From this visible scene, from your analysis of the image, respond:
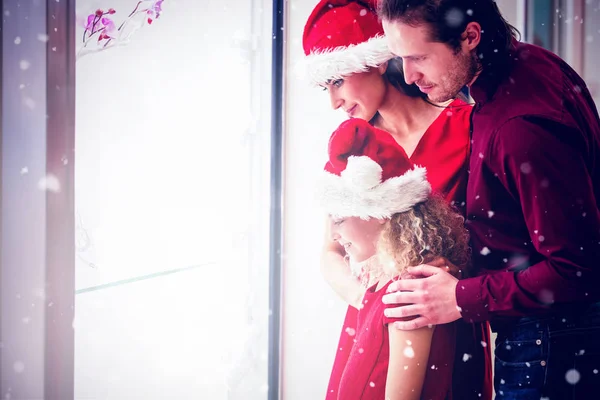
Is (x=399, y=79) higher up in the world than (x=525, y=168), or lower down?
higher up

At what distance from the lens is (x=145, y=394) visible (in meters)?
1.27

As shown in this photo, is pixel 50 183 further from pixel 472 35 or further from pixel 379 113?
pixel 472 35

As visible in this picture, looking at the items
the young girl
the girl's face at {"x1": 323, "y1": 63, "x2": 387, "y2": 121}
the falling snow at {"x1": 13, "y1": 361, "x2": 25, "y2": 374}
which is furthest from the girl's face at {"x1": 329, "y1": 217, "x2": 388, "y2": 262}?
the falling snow at {"x1": 13, "y1": 361, "x2": 25, "y2": 374}

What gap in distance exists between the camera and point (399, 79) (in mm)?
1066

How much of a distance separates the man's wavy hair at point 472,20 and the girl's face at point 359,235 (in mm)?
438

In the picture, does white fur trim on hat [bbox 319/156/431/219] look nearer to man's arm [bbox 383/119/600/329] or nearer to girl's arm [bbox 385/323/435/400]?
man's arm [bbox 383/119/600/329]

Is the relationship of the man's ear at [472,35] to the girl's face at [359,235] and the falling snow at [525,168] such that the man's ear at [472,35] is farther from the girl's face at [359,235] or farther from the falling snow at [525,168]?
the girl's face at [359,235]

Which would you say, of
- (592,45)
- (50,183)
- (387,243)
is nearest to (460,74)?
(592,45)

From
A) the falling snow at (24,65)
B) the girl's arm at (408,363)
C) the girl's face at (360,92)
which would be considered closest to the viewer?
the falling snow at (24,65)

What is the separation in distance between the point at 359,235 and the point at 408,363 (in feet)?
1.05

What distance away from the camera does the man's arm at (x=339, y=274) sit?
114cm

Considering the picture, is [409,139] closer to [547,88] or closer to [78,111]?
[547,88]

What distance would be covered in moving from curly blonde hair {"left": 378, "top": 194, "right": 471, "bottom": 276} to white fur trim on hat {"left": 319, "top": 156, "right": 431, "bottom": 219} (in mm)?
23

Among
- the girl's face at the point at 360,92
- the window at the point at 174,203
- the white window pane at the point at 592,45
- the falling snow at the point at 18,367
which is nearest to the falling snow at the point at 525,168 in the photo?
the white window pane at the point at 592,45
